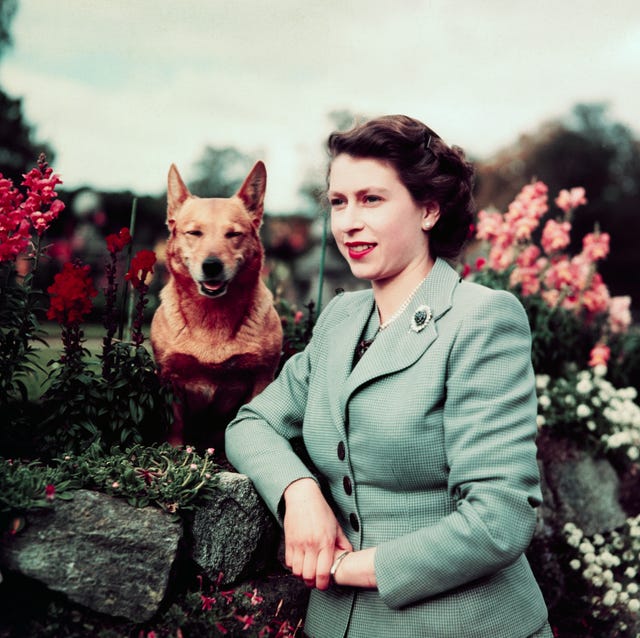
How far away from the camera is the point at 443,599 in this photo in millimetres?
2160

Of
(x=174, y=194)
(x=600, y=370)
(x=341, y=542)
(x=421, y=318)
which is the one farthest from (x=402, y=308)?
(x=600, y=370)

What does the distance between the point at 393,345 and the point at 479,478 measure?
1.71 feet

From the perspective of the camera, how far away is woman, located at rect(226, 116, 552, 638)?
2.06 metres

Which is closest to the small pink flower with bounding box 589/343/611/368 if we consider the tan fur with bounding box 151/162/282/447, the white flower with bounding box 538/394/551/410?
the white flower with bounding box 538/394/551/410

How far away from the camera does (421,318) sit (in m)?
2.32

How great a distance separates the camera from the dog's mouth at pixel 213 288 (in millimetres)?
2865

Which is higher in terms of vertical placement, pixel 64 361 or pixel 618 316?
pixel 618 316

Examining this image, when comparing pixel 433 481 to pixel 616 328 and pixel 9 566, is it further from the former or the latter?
pixel 616 328

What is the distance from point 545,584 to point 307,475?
262 cm

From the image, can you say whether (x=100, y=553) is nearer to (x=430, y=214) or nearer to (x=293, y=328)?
(x=430, y=214)

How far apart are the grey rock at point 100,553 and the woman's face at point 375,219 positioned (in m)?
A: 1.15

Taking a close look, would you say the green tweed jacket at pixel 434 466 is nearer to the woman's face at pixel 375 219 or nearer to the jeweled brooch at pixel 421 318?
the jeweled brooch at pixel 421 318

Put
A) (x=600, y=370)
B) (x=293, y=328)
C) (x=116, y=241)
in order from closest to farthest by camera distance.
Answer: (x=116, y=241), (x=293, y=328), (x=600, y=370)

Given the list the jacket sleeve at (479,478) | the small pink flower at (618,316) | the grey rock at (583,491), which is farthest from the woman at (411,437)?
the small pink flower at (618,316)
